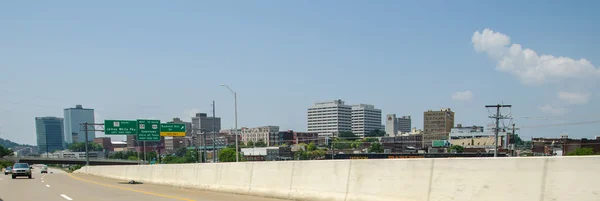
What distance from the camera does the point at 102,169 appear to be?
172ft

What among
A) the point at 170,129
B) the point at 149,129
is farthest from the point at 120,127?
the point at 170,129

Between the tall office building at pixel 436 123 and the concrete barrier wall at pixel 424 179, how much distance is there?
153 metres

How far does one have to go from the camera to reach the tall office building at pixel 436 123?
16976cm

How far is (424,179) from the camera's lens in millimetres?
12078

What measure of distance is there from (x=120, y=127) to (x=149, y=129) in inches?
122

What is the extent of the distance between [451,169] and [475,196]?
2.80ft

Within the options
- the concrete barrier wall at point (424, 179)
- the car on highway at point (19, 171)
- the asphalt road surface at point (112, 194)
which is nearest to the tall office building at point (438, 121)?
the car on highway at point (19, 171)

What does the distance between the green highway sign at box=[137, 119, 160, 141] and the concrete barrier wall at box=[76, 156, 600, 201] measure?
39368 mm

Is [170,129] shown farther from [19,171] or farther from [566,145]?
[566,145]

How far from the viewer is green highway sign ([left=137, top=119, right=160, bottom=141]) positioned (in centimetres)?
5851

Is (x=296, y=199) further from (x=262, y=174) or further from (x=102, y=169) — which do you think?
(x=102, y=169)

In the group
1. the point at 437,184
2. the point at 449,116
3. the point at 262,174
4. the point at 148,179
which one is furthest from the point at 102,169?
the point at 449,116

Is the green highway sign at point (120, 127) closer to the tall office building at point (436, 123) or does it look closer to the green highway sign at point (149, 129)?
the green highway sign at point (149, 129)

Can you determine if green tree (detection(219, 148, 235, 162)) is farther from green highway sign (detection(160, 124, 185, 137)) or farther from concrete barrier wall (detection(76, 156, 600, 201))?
concrete barrier wall (detection(76, 156, 600, 201))
